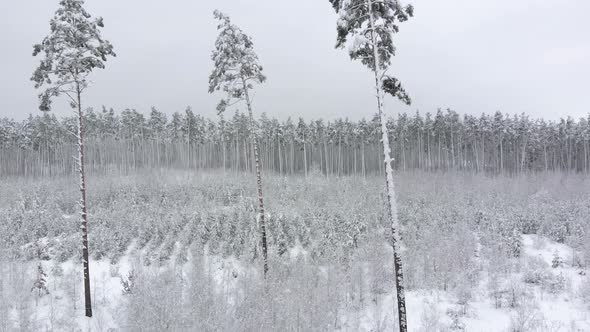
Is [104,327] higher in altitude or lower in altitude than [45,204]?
lower

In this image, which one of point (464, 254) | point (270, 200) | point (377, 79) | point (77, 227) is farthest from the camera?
point (270, 200)

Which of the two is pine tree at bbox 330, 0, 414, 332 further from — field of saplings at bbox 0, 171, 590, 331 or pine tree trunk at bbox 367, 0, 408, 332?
field of saplings at bbox 0, 171, 590, 331

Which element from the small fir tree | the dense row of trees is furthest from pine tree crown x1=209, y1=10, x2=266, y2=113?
the dense row of trees

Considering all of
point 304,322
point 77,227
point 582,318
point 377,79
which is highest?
point 377,79

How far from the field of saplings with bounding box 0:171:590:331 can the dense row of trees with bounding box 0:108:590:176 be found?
38.7 m

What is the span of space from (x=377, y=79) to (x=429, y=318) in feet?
33.5

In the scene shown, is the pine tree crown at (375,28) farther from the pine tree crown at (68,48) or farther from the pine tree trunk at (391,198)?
the pine tree crown at (68,48)

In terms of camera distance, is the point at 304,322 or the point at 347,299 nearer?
the point at 304,322

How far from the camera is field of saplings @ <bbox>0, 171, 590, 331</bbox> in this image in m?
13.7

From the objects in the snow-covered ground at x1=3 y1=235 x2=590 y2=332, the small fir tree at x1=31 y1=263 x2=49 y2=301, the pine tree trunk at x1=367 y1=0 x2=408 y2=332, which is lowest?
the snow-covered ground at x1=3 y1=235 x2=590 y2=332

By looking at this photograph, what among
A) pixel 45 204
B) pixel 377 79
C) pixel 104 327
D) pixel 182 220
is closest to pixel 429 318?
pixel 377 79

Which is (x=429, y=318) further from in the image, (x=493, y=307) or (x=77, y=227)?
(x=77, y=227)

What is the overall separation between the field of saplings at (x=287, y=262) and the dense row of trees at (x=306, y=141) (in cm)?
3870

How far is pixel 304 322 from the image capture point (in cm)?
1352
